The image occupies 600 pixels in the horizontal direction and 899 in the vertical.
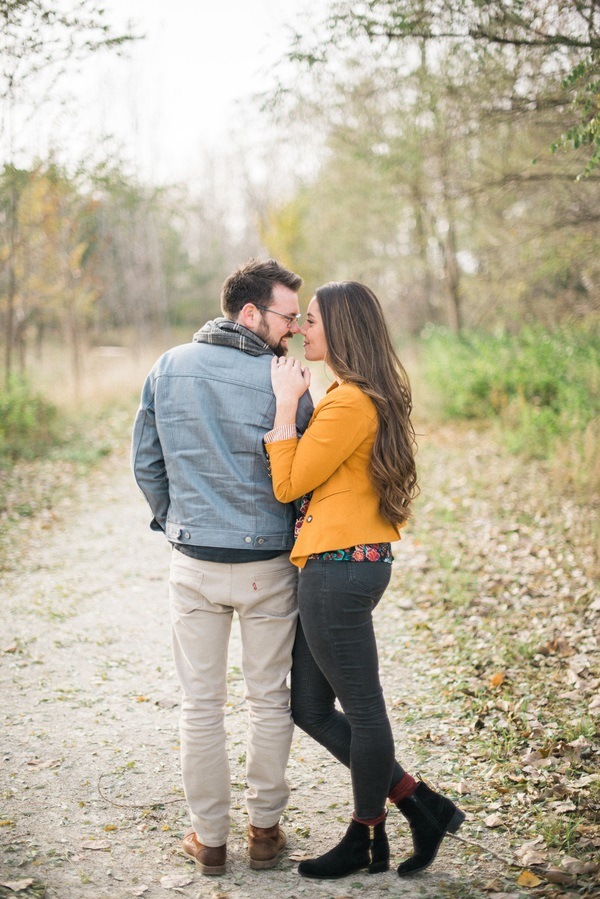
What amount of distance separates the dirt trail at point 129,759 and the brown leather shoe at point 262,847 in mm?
49

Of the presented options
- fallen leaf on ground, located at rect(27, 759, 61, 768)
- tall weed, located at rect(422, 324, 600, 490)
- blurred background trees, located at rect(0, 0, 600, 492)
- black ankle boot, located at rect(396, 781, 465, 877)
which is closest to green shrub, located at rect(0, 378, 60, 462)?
blurred background trees, located at rect(0, 0, 600, 492)

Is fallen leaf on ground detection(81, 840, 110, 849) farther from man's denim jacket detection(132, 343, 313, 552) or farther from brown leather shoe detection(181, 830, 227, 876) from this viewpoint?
man's denim jacket detection(132, 343, 313, 552)

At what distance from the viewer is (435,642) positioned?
532 cm

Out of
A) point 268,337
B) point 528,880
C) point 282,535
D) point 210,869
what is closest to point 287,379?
point 268,337

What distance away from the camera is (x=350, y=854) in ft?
9.61

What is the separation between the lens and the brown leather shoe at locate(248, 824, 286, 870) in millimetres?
3031

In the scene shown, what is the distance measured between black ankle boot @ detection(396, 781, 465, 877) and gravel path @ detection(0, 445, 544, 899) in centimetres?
7

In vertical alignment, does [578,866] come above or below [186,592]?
below

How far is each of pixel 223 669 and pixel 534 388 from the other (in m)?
8.96

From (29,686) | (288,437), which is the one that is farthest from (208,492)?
(29,686)

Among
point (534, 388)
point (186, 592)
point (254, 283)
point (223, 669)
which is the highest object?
point (254, 283)

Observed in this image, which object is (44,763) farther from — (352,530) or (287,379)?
(287,379)

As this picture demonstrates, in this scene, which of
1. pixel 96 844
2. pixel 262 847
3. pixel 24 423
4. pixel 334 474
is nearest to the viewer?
pixel 334 474

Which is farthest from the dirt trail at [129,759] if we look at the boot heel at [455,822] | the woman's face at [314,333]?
the woman's face at [314,333]
